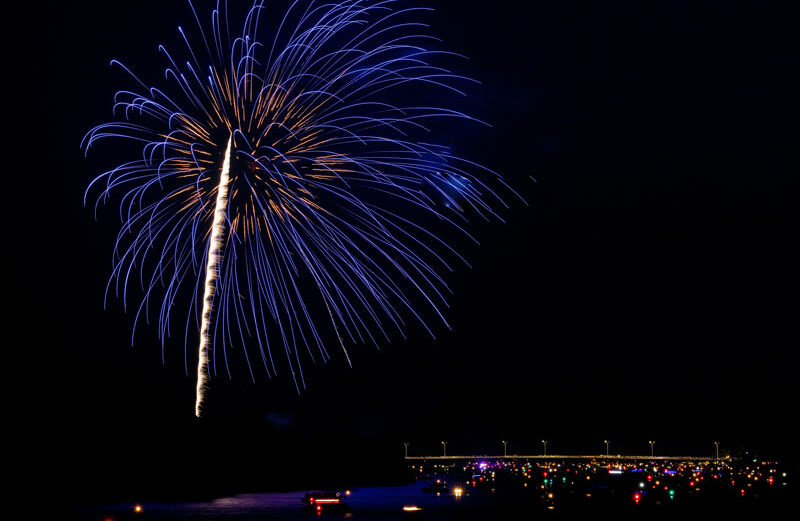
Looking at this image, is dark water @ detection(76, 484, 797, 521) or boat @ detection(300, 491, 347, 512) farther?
boat @ detection(300, 491, 347, 512)

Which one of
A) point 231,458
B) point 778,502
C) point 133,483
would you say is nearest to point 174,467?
point 133,483

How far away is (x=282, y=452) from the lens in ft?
448

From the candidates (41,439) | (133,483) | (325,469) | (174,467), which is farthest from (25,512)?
(325,469)

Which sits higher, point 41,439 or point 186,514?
point 41,439

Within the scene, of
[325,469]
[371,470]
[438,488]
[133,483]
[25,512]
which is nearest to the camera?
Result: [25,512]

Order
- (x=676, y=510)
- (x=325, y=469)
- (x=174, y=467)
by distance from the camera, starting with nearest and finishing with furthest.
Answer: (x=676, y=510) → (x=174, y=467) → (x=325, y=469)

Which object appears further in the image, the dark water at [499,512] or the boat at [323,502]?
the boat at [323,502]

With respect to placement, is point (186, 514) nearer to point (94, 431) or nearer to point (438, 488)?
point (94, 431)

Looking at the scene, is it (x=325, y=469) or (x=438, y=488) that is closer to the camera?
(x=438, y=488)

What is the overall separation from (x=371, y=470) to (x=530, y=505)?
97785mm

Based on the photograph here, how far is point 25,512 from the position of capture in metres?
57.4

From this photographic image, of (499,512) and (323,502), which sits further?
(323,502)

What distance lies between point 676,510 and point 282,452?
265 ft

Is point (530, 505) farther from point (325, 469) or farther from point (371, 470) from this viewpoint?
point (371, 470)
